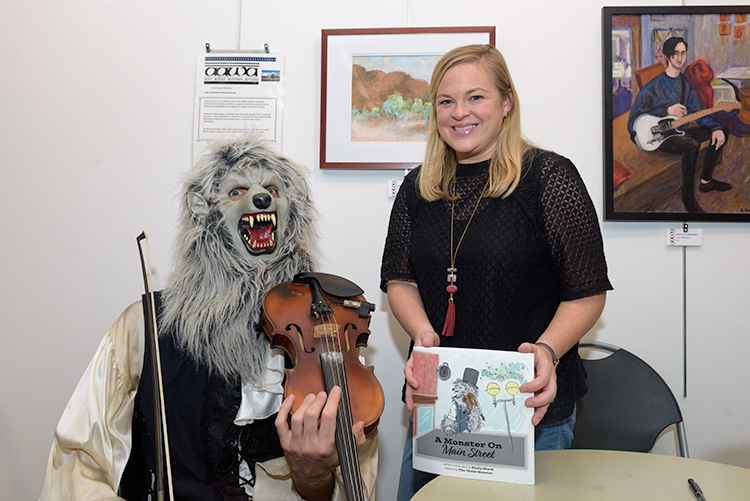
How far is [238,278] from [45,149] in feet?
4.76

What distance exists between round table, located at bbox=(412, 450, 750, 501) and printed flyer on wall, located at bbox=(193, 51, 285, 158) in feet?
5.24

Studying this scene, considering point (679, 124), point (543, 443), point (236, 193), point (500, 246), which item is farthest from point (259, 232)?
point (679, 124)

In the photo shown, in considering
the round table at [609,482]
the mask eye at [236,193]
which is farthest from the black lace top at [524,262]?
the mask eye at [236,193]

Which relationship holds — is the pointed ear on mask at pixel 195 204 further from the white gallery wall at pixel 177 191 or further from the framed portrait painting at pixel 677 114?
the framed portrait painting at pixel 677 114

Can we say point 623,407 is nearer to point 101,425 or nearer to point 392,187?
point 392,187

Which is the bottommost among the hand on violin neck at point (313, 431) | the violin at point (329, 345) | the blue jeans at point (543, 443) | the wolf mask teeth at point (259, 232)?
the blue jeans at point (543, 443)

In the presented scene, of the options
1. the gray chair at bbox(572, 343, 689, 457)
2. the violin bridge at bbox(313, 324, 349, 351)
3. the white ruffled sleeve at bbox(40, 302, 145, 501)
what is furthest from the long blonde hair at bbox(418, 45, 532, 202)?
the white ruffled sleeve at bbox(40, 302, 145, 501)

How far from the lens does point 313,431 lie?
1.21 metres

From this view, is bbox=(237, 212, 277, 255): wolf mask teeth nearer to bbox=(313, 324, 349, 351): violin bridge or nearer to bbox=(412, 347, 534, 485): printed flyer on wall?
bbox=(313, 324, 349, 351): violin bridge

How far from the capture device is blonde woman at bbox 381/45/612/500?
1.40m

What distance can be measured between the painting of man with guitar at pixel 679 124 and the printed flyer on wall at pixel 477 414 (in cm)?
144

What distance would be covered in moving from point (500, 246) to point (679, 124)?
1196mm

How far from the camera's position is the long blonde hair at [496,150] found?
4.89 feet

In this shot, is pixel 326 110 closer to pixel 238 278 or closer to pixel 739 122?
pixel 238 278
